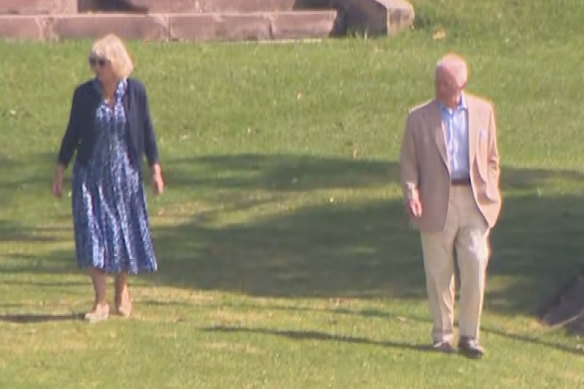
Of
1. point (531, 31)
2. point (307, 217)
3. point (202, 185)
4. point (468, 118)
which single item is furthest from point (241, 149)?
point (468, 118)

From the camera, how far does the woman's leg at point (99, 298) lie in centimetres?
991

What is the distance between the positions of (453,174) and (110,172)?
1946mm

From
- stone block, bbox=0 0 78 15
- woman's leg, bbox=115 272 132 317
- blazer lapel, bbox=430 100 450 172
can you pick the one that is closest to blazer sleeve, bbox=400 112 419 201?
blazer lapel, bbox=430 100 450 172

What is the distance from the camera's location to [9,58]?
1878 centimetres

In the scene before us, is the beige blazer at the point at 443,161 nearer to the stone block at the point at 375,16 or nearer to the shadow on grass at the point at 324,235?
the shadow on grass at the point at 324,235

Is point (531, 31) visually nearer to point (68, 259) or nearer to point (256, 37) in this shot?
point (256, 37)

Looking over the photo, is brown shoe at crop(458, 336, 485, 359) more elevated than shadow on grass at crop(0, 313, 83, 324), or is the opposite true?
brown shoe at crop(458, 336, 485, 359)

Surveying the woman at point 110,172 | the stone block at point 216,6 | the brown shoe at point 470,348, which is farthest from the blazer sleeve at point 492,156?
the stone block at point 216,6

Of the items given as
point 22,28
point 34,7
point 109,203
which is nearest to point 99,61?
point 109,203

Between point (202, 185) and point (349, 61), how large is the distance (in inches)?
175

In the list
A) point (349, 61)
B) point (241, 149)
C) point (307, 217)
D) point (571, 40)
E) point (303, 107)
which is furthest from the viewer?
point (571, 40)

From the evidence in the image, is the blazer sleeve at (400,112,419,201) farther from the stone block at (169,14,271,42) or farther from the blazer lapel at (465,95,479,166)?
the stone block at (169,14,271,42)

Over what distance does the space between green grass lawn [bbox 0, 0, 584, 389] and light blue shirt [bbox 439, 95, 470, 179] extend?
1.07m

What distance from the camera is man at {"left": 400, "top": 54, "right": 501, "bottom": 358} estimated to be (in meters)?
9.23
